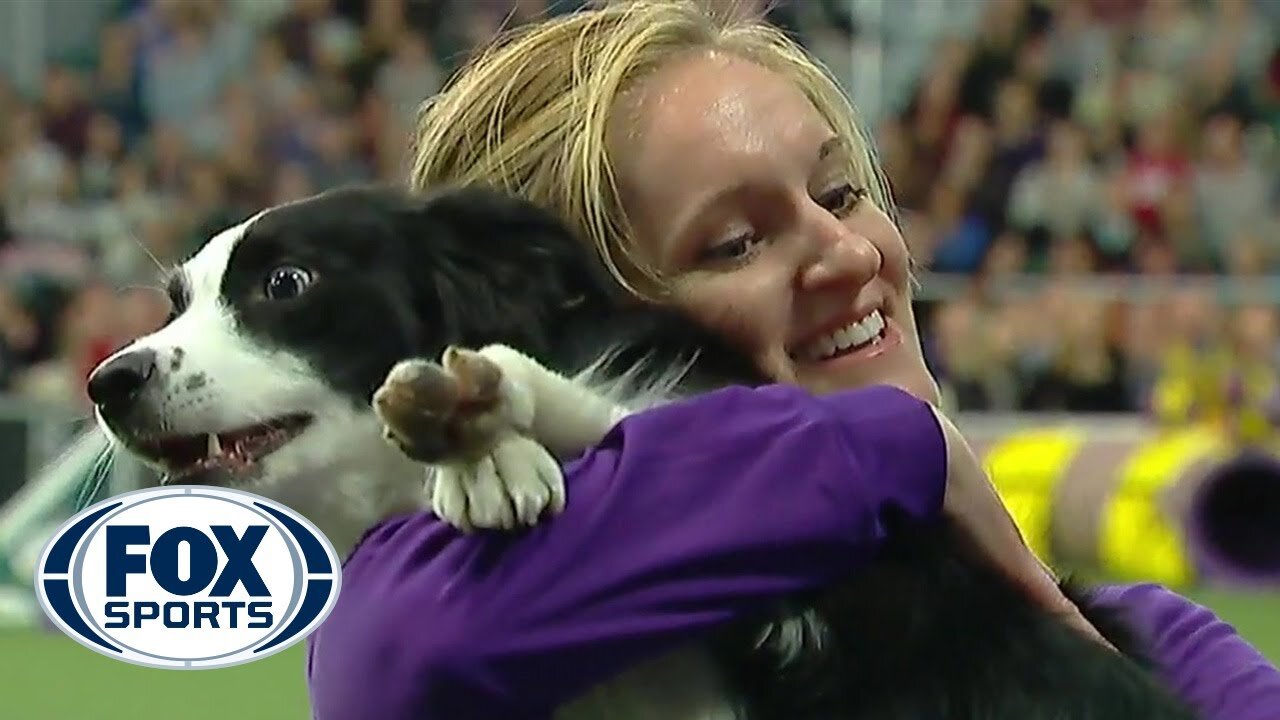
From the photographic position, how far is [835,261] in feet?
5.53

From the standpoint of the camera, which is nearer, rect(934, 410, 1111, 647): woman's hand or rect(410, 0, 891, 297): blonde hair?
rect(934, 410, 1111, 647): woman's hand

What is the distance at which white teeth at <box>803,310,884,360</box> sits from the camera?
174 centimetres

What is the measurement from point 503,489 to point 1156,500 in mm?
4947

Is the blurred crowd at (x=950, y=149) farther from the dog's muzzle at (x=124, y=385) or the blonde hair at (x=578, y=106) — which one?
the dog's muzzle at (x=124, y=385)

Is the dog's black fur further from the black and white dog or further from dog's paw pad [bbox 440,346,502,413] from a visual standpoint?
dog's paw pad [bbox 440,346,502,413]

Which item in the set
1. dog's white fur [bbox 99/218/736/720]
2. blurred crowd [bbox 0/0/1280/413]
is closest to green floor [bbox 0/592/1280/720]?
dog's white fur [bbox 99/218/736/720]

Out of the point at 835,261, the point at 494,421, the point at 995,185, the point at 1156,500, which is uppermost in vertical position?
the point at 494,421

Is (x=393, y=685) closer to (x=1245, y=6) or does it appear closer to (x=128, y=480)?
(x=128, y=480)

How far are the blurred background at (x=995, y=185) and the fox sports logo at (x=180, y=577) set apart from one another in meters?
4.38

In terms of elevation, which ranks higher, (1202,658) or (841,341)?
(841,341)

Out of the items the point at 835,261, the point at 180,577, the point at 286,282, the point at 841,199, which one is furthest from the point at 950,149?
the point at 180,577

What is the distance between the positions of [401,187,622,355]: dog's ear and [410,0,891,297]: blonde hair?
8 centimetres

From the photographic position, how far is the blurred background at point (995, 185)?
615cm

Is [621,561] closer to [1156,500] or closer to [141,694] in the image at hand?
[141,694]
